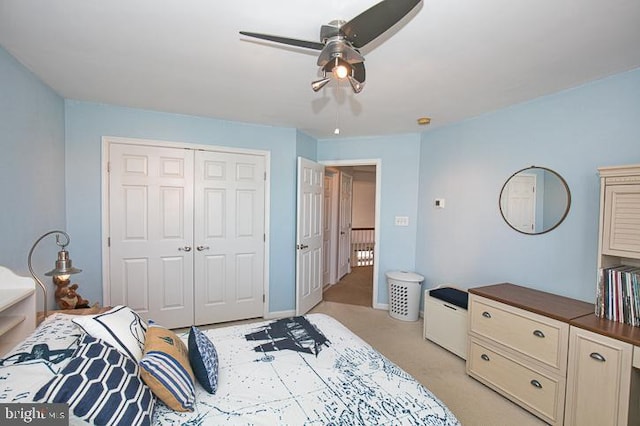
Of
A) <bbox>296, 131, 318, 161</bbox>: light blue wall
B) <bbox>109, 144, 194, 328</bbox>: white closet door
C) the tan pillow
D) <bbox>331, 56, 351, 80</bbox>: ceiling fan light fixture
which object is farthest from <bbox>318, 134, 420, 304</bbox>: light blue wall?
the tan pillow

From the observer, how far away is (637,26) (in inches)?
61.2

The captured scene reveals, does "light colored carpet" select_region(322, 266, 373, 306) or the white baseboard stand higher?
the white baseboard

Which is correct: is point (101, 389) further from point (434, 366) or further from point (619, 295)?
point (619, 295)

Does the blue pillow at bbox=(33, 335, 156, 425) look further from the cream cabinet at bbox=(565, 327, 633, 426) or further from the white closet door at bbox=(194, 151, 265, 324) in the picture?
the cream cabinet at bbox=(565, 327, 633, 426)

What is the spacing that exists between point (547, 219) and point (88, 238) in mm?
4283

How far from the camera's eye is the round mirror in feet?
7.93

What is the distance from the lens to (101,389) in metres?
1.00

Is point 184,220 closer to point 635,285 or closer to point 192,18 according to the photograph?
point 192,18

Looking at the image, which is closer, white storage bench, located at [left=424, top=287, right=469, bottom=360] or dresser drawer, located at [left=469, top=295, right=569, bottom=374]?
dresser drawer, located at [left=469, top=295, right=569, bottom=374]

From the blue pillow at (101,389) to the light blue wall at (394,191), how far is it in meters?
3.36

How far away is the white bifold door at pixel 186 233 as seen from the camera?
3092 mm

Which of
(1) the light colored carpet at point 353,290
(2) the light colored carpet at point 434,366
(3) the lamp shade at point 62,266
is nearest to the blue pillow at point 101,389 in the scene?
(3) the lamp shade at point 62,266

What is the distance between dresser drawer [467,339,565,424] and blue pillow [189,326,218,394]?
6.86 feet

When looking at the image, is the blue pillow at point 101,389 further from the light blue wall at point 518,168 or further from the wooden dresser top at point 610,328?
the light blue wall at point 518,168
